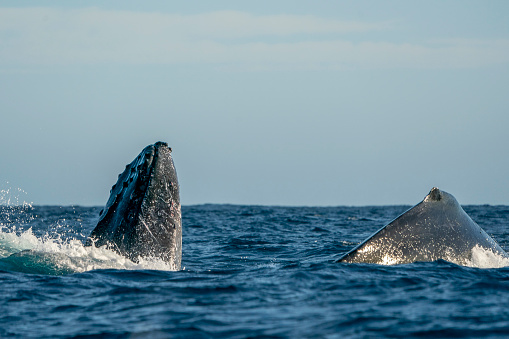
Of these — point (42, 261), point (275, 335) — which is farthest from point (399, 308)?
point (42, 261)

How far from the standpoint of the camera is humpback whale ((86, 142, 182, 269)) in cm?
Result: 899

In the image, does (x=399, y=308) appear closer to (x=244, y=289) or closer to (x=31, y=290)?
(x=244, y=289)

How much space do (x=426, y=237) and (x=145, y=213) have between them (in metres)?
3.67

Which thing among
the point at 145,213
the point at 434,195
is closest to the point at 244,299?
the point at 145,213

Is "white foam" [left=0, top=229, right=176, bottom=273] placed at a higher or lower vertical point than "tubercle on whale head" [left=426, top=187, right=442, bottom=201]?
lower

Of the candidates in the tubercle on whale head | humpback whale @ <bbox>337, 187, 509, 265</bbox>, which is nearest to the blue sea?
humpback whale @ <bbox>337, 187, 509, 265</bbox>

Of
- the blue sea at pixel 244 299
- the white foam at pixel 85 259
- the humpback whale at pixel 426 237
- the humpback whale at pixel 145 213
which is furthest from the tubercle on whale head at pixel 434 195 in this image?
the white foam at pixel 85 259

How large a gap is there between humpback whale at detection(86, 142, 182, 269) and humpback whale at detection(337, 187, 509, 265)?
251 centimetres

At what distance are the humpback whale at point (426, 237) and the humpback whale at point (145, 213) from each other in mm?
2510

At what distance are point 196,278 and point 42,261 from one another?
2.44 metres

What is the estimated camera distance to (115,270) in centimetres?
930

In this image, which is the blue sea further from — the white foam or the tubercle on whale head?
the tubercle on whale head

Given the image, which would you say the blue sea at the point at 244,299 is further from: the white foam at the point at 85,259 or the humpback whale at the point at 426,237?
the humpback whale at the point at 426,237

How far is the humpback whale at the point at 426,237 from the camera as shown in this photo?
9.00m
